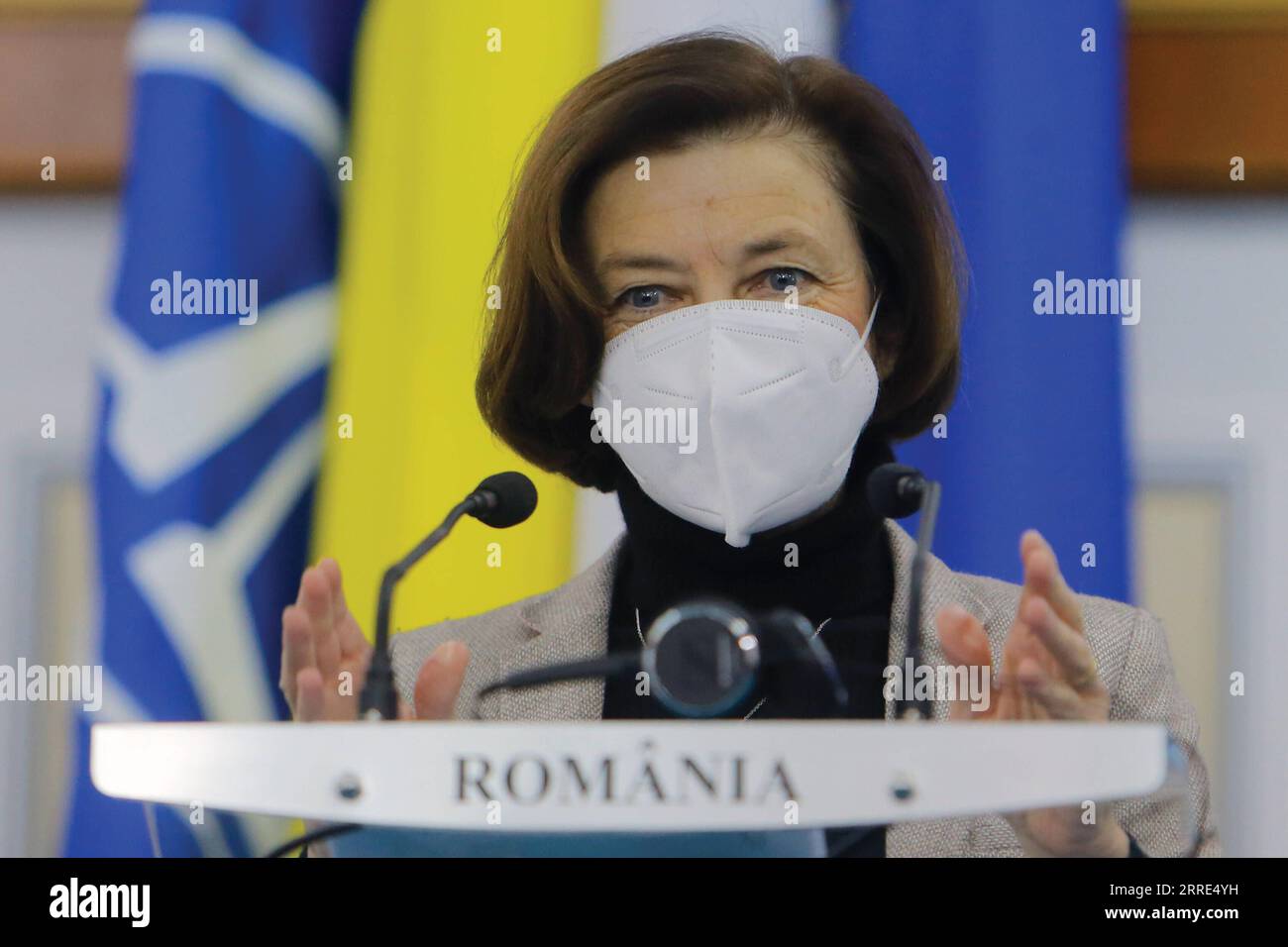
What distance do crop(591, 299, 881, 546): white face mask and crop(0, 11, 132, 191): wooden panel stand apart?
1074 mm

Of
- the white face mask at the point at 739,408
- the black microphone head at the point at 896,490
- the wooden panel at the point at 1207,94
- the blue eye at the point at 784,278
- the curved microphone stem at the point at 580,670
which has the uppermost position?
the wooden panel at the point at 1207,94

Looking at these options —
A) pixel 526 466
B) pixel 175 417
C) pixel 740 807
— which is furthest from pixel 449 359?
pixel 740 807

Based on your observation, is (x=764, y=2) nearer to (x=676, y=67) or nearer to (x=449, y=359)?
(x=676, y=67)

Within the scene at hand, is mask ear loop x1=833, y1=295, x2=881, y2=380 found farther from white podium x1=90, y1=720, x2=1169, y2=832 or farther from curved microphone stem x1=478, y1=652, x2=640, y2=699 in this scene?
white podium x1=90, y1=720, x2=1169, y2=832

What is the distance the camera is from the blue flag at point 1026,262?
5.59 feet

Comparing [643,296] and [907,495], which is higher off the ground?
[643,296]

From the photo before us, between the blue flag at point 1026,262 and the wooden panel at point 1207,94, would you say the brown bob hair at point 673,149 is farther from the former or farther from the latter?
the wooden panel at point 1207,94

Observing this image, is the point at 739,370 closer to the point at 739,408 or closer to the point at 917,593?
the point at 739,408

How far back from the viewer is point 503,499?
44.4 inches

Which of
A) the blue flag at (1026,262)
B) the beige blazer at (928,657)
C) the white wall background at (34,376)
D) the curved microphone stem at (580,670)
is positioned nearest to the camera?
the curved microphone stem at (580,670)

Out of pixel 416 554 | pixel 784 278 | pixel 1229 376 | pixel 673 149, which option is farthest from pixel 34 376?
pixel 1229 376

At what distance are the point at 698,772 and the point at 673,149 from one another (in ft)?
2.76

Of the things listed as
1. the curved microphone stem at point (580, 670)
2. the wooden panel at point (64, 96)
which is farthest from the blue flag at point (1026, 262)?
the wooden panel at point (64, 96)

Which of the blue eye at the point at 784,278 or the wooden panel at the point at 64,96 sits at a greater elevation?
the wooden panel at the point at 64,96
